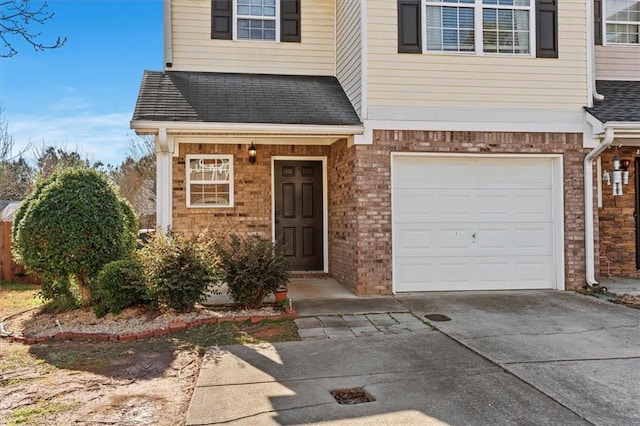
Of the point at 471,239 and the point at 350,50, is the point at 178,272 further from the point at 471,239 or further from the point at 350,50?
the point at 350,50

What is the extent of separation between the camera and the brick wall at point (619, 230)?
9.58 meters

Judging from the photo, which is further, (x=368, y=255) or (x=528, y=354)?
(x=368, y=255)

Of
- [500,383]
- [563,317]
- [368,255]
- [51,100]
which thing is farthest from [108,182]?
[51,100]

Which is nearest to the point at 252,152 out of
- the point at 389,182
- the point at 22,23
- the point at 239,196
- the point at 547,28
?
the point at 239,196

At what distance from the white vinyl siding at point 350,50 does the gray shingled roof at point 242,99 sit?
198 millimetres

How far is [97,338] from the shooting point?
18.1ft

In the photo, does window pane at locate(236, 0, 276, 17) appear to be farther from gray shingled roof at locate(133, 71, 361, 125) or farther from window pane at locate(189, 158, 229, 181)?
Answer: window pane at locate(189, 158, 229, 181)

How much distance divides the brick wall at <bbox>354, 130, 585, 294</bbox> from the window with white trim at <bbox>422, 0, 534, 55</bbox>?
4.74ft

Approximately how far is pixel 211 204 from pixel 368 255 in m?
3.30

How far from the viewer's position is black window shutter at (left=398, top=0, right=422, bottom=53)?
25.2ft

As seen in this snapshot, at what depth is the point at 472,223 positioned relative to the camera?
26.3 feet

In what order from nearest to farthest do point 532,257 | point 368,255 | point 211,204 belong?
point 368,255, point 532,257, point 211,204

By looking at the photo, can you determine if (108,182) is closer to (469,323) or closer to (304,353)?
(304,353)

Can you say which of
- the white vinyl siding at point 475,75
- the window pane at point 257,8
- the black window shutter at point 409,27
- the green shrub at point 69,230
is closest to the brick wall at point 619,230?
the white vinyl siding at point 475,75
